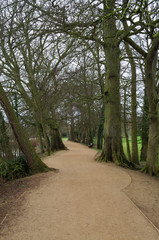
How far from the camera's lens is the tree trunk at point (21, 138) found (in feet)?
21.8

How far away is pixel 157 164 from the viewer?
813cm

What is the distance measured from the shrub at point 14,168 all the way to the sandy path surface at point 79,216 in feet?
5.29

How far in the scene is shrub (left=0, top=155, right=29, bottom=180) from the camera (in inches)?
264

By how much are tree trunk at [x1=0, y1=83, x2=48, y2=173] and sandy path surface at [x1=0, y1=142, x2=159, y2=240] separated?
67.1 inches

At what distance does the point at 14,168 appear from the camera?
22.8ft

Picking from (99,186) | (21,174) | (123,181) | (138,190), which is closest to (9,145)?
(21,174)

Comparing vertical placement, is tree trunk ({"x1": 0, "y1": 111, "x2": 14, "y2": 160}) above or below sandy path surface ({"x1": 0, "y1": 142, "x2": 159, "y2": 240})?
above

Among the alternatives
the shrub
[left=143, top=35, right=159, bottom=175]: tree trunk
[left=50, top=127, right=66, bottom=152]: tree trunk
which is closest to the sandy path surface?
the shrub

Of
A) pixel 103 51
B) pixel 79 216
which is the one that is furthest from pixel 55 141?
pixel 79 216

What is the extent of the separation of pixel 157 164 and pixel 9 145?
630 cm

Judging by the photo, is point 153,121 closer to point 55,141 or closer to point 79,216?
point 79,216

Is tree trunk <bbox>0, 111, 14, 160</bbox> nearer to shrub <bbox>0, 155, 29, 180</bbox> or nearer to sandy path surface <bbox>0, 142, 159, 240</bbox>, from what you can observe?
shrub <bbox>0, 155, 29, 180</bbox>

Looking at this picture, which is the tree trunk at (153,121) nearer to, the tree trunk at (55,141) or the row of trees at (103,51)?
the row of trees at (103,51)

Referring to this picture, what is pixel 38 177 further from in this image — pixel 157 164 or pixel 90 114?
pixel 90 114
